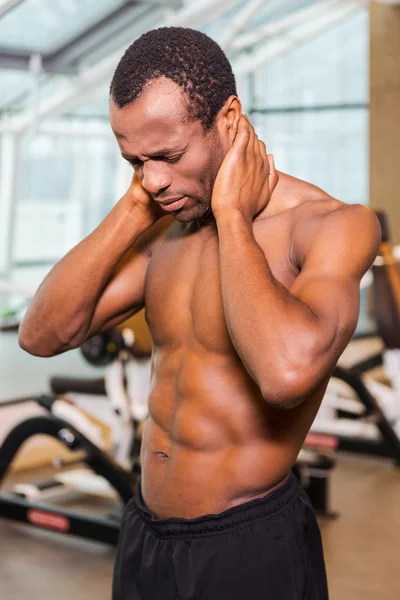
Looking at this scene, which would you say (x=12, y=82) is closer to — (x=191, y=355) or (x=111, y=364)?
(x=111, y=364)

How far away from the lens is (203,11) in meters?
5.76

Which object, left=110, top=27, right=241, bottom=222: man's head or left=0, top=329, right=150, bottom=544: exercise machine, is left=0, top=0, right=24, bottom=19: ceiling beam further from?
left=110, top=27, right=241, bottom=222: man's head

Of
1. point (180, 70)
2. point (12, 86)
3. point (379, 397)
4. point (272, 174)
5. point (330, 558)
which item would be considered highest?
point (12, 86)

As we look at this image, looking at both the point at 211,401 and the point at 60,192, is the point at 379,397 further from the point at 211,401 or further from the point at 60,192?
the point at 60,192

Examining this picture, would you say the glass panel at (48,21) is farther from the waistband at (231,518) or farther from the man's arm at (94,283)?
the waistband at (231,518)

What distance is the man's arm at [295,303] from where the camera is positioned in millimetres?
1043

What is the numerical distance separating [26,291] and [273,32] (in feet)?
21.8

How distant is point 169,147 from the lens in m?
1.16

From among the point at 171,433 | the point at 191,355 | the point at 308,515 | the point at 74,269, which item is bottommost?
the point at 308,515

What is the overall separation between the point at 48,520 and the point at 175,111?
7.79 feet

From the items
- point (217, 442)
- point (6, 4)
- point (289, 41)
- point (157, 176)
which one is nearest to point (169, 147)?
point (157, 176)

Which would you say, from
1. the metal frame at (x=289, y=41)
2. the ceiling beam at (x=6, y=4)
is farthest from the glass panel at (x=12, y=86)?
the ceiling beam at (x=6, y=4)

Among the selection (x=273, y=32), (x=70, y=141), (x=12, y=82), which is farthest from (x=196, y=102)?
(x=273, y=32)

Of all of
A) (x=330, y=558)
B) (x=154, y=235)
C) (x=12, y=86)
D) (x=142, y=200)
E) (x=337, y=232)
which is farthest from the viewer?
(x=12, y=86)
